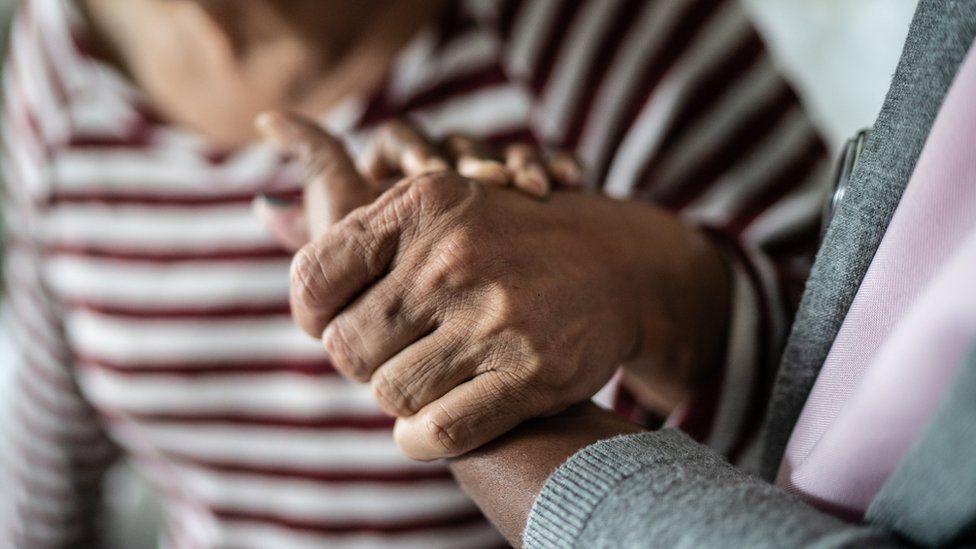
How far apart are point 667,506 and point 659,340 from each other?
16 centimetres

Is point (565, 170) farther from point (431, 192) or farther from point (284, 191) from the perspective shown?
point (284, 191)

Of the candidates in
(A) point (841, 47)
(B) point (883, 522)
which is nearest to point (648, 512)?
(B) point (883, 522)

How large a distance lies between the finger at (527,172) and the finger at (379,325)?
84 mm

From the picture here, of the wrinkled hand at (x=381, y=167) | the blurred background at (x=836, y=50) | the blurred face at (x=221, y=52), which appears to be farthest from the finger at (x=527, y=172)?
the blurred background at (x=836, y=50)

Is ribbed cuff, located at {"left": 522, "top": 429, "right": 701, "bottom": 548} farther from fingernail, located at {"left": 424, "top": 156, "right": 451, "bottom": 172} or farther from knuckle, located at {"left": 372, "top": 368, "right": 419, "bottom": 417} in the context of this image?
fingernail, located at {"left": 424, "top": 156, "right": 451, "bottom": 172}

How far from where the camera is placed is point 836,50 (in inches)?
28.0

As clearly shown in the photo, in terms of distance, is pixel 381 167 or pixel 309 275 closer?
pixel 309 275

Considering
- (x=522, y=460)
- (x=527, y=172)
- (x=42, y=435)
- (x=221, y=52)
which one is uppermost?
(x=221, y=52)

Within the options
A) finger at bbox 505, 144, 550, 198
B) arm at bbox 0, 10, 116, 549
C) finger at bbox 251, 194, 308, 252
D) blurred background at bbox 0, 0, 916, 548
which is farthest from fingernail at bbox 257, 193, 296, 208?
blurred background at bbox 0, 0, 916, 548

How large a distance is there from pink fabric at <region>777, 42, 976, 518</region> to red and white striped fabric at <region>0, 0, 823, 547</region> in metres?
0.25

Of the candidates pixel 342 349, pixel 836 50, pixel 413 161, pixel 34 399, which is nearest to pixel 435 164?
pixel 413 161

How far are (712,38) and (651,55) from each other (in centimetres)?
4

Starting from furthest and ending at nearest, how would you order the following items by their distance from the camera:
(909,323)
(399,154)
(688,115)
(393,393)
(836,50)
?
(836,50) → (688,115) → (399,154) → (393,393) → (909,323)

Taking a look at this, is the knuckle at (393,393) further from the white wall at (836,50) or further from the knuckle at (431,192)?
the white wall at (836,50)
